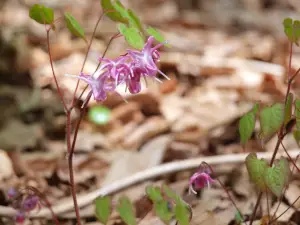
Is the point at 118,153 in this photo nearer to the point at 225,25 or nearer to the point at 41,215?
the point at 41,215

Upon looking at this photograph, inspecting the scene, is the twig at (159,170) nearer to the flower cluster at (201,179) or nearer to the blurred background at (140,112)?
the blurred background at (140,112)

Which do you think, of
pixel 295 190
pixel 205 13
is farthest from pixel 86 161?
pixel 205 13

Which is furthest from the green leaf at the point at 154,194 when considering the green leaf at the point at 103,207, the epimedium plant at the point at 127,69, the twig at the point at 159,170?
the twig at the point at 159,170

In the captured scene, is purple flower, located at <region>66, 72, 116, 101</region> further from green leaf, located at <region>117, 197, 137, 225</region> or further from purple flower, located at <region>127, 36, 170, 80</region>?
green leaf, located at <region>117, 197, 137, 225</region>

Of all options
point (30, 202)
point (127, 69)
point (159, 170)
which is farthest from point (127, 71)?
point (159, 170)

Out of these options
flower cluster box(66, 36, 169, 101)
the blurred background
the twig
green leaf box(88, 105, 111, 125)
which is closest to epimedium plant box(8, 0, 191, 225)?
flower cluster box(66, 36, 169, 101)
